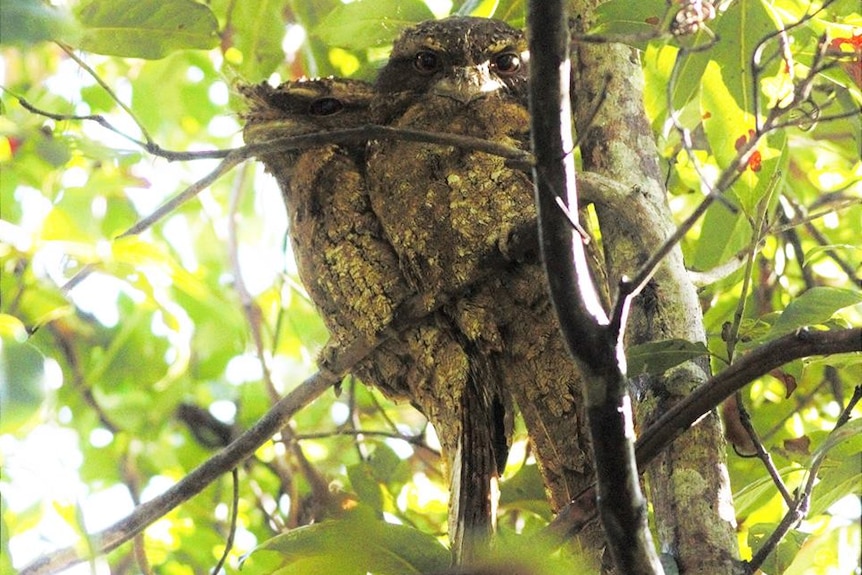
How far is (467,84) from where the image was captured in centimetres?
295

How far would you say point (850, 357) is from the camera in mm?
2084

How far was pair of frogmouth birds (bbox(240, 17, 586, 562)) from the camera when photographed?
258 centimetres

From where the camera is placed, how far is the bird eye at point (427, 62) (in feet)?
10.2

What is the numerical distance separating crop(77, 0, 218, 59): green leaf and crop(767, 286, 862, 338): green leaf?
1.93 metres

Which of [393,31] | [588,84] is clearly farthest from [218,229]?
[588,84]

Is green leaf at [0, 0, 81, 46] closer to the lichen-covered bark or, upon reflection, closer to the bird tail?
the lichen-covered bark

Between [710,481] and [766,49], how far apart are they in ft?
3.68

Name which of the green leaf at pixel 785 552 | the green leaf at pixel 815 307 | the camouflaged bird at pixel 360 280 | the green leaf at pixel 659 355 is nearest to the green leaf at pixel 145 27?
the camouflaged bird at pixel 360 280

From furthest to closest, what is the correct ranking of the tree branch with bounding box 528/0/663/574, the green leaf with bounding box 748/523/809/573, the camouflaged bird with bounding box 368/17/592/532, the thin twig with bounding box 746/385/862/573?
the camouflaged bird with bounding box 368/17/592/532 → the green leaf with bounding box 748/523/809/573 → the thin twig with bounding box 746/385/862/573 → the tree branch with bounding box 528/0/663/574

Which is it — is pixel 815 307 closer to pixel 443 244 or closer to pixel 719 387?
pixel 719 387

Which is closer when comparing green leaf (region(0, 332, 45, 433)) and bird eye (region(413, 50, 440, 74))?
green leaf (region(0, 332, 45, 433))

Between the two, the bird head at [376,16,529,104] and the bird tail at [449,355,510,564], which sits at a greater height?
the bird head at [376,16,529,104]

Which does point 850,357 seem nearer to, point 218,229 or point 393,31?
point 393,31

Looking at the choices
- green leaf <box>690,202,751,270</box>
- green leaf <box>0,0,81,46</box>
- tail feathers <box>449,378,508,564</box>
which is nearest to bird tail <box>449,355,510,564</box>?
tail feathers <box>449,378,508,564</box>
